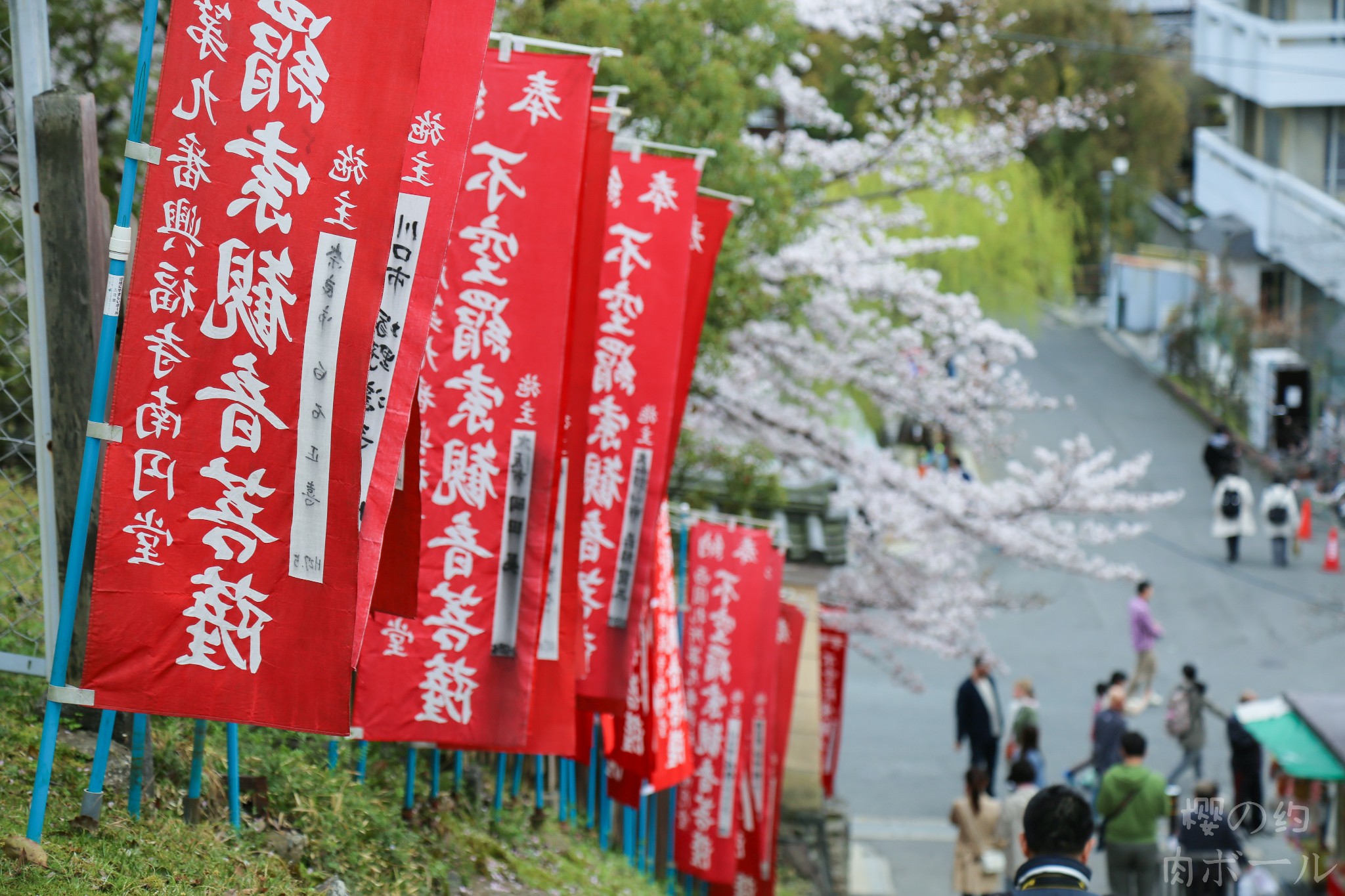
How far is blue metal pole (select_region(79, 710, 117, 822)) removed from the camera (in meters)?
4.61

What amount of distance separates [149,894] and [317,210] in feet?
7.41

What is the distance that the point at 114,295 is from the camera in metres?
4.26

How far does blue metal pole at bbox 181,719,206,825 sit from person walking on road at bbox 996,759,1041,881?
6784 mm

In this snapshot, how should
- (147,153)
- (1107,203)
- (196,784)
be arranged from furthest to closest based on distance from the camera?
(1107,203) → (196,784) → (147,153)

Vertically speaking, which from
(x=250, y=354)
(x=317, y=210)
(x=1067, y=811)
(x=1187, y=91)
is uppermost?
(x=1187, y=91)

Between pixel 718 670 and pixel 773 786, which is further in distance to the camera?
pixel 773 786

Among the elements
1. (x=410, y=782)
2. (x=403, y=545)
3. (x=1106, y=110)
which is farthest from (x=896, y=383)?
(x=1106, y=110)

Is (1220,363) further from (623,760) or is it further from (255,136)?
(255,136)

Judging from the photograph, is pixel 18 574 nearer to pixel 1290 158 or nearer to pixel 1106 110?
pixel 1290 158

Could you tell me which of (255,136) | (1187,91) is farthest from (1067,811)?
(1187,91)

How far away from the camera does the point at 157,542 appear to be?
4215 millimetres

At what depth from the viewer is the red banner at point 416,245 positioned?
4375mm

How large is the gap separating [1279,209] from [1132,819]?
88.0 feet

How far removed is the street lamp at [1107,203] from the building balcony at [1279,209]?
8.20ft
